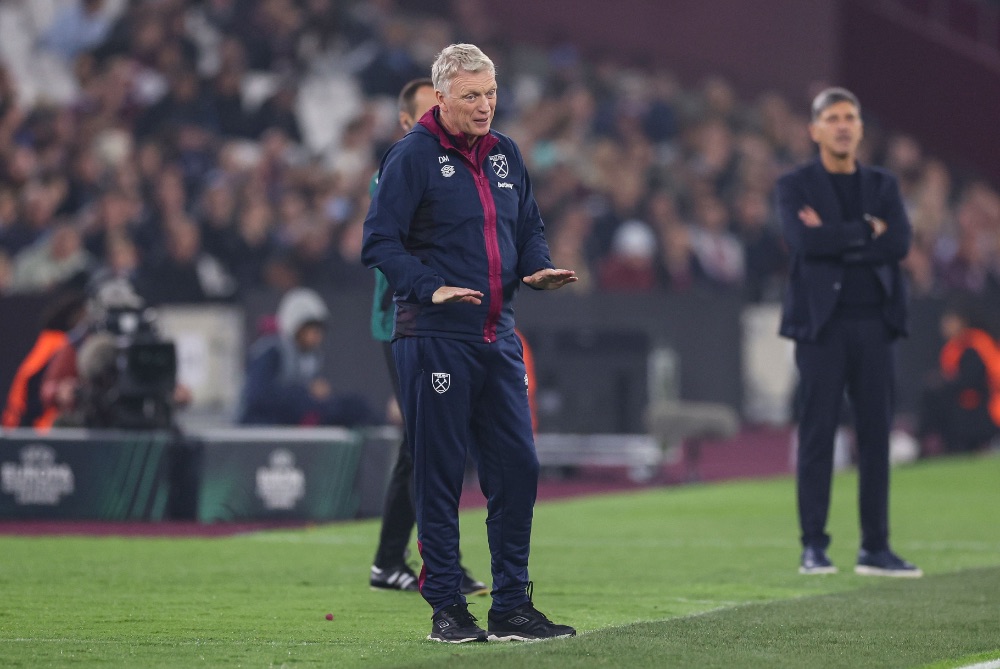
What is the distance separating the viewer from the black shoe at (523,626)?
6.17 meters

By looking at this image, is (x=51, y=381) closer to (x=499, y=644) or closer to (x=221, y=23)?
(x=499, y=644)

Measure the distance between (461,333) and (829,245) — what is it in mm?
2926

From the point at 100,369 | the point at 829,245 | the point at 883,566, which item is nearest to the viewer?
the point at 829,245

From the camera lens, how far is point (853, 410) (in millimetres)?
8711

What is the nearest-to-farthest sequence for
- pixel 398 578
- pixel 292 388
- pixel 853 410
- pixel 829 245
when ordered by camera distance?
pixel 398 578, pixel 829 245, pixel 853 410, pixel 292 388

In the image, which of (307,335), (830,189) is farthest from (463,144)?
(307,335)

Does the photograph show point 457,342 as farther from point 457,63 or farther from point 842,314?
point 842,314

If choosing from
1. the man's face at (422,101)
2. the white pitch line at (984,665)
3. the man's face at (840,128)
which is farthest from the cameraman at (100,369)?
the white pitch line at (984,665)

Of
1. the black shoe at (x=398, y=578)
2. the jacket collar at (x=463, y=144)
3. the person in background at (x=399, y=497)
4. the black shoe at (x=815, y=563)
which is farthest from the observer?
the black shoe at (x=815, y=563)

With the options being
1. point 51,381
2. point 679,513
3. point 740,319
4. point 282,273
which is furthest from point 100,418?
point 740,319

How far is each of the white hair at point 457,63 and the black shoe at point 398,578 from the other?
8.43 feet

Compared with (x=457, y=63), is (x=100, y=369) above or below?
below

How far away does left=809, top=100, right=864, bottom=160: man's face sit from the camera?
8.56 metres

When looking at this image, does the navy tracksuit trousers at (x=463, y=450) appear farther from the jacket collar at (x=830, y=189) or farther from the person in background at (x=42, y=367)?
the person in background at (x=42, y=367)
